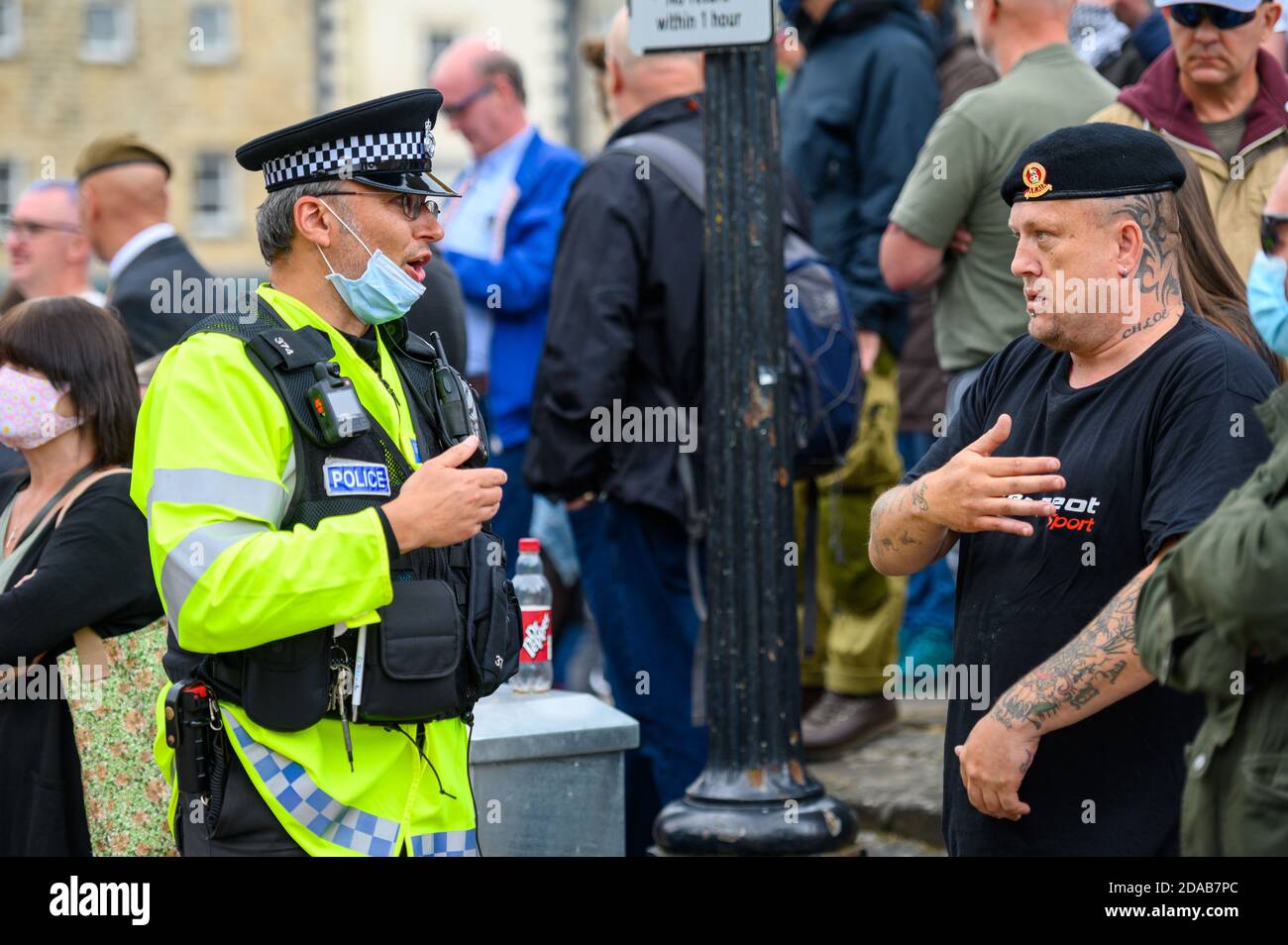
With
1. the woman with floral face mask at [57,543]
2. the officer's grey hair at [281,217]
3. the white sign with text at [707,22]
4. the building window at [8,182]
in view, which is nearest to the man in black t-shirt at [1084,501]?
the officer's grey hair at [281,217]

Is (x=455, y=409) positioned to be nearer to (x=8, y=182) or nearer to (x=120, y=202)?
(x=120, y=202)

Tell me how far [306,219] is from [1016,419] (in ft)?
4.90

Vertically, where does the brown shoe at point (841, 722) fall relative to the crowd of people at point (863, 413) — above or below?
below

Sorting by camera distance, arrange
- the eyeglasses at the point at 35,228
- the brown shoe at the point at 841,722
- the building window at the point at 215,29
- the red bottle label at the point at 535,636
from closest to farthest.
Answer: the red bottle label at the point at 535,636 → the brown shoe at the point at 841,722 → the eyeglasses at the point at 35,228 → the building window at the point at 215,29

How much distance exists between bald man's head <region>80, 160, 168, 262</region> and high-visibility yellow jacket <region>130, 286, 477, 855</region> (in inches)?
148

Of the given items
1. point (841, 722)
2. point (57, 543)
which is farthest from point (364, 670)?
point (841, 722)

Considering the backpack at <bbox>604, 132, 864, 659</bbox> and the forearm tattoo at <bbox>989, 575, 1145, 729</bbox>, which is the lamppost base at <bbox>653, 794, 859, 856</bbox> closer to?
the backpack at <bbox>604, 132, 864, 659</bbox>

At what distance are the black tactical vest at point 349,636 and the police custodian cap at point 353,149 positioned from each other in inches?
12.0

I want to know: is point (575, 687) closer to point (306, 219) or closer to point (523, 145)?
point (523, 145)

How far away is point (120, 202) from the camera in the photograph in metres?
7.05

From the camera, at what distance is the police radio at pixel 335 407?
3377 mm

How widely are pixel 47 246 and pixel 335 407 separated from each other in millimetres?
4940

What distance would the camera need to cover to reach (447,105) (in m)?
7.54

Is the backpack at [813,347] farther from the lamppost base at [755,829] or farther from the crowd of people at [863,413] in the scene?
the lamppost base at [755,829]
